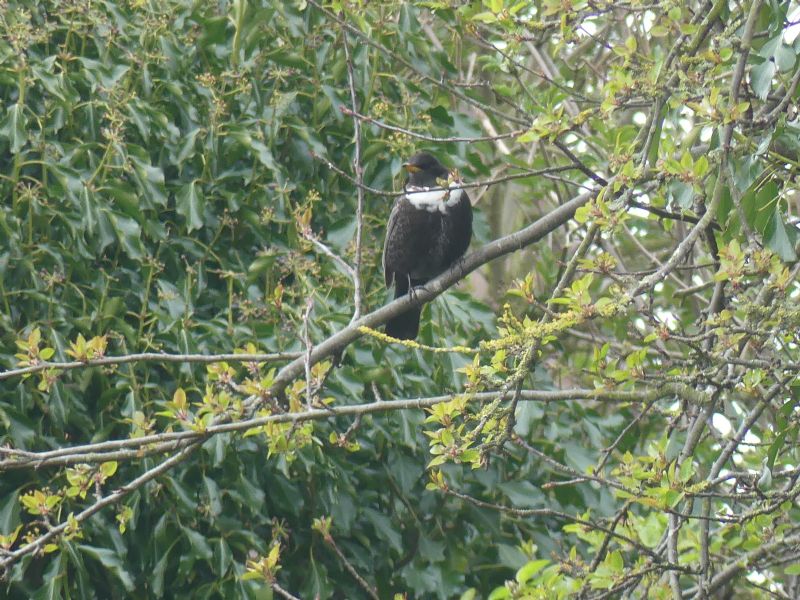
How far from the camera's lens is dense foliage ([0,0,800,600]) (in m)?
2.84

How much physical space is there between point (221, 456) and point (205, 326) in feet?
1.50

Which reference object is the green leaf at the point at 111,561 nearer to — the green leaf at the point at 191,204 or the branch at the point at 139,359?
the branch at the point at 139,359

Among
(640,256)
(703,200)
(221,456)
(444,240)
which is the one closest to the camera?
(703,200)

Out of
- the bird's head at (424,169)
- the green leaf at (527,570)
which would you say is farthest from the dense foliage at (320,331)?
the bird's head at (424,169)

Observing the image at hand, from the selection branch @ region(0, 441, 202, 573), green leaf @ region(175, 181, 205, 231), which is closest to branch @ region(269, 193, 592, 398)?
branch @ region(0, 441, 202, 573)

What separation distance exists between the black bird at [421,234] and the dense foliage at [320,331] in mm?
91

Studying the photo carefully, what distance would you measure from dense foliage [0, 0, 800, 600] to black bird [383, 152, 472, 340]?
9 centimetres

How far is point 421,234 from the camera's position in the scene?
4.67 metres

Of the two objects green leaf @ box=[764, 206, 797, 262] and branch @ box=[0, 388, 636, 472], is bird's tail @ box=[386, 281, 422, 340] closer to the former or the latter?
branch @ box=[0, 388, 636, 472]

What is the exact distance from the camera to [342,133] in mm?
4488

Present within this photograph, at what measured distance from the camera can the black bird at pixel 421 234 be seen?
4590 millimetres

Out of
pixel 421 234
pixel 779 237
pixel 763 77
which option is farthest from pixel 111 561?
pixel 763 77

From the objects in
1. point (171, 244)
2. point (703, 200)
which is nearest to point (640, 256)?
point (171, 244)

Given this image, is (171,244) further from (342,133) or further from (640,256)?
(640,256)
